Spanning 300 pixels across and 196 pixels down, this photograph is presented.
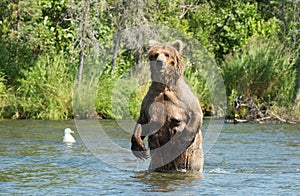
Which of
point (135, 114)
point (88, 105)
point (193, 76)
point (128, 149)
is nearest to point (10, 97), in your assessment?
point (88, 105)

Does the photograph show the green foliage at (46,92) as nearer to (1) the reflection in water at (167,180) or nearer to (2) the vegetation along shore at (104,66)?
(2) the vegetation along shore at (104,66)

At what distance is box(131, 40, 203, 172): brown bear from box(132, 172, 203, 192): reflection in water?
0.27 m

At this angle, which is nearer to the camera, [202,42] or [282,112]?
[282,112]

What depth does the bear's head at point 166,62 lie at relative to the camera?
28.1ft

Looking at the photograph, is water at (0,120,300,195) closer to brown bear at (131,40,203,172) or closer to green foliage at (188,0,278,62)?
brown bear at (131,40,203,172)

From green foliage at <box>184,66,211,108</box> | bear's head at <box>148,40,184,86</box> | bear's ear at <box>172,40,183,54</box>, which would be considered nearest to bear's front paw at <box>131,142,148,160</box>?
bear's head at <box>148,40,184,86</box>

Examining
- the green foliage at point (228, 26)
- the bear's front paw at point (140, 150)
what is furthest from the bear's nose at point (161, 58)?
the green foliage at point (228, 26)

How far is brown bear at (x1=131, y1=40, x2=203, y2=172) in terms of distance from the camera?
8633 mm

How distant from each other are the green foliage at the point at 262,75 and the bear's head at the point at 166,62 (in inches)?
477

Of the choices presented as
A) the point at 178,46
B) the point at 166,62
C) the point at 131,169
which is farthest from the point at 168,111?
the point at 131,169

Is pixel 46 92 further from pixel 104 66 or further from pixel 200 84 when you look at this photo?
pixel 200 84

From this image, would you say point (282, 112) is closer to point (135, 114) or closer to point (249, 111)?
point (249, 111)

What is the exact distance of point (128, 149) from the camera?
1316 cm

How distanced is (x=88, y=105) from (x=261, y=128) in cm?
462
